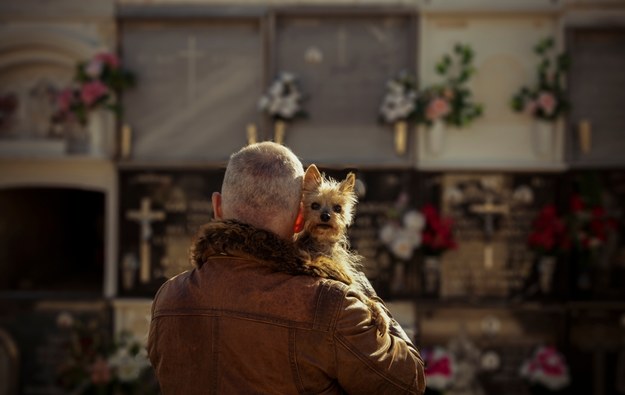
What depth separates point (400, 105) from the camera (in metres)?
6.39

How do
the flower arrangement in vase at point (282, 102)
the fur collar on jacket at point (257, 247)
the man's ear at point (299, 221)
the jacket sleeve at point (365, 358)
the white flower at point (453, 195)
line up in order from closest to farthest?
the jacket sleeve at point (365, 358) < the fur collar on jacket at point (257, 247) < the man's ear at point (299, 221) < the flower arrangement in vase at point (282, 102) < the white flower at point (453, 195)

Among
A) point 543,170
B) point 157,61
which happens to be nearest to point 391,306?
point 543,170

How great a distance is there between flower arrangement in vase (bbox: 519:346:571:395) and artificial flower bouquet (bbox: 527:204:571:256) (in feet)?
2.85

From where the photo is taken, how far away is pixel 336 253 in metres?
2.33

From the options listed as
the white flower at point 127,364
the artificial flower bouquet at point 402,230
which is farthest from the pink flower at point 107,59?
the artificial flower bouquet at point 402,230

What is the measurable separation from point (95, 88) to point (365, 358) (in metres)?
5.11

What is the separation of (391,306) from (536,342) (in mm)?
1329

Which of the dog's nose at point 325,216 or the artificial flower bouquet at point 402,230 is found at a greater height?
the dog's nose at point 325,216

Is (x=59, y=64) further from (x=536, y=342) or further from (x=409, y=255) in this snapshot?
(x=536, y=342)

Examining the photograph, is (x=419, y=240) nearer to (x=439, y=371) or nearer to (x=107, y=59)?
(x=439, y=371)

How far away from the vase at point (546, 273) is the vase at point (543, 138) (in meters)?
0.92

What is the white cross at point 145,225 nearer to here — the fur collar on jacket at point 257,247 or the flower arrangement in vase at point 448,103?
the flower arrangement in vase at point 448,103

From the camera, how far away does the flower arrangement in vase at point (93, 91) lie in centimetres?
650

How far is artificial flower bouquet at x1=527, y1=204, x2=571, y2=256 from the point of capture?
6.34 meters
